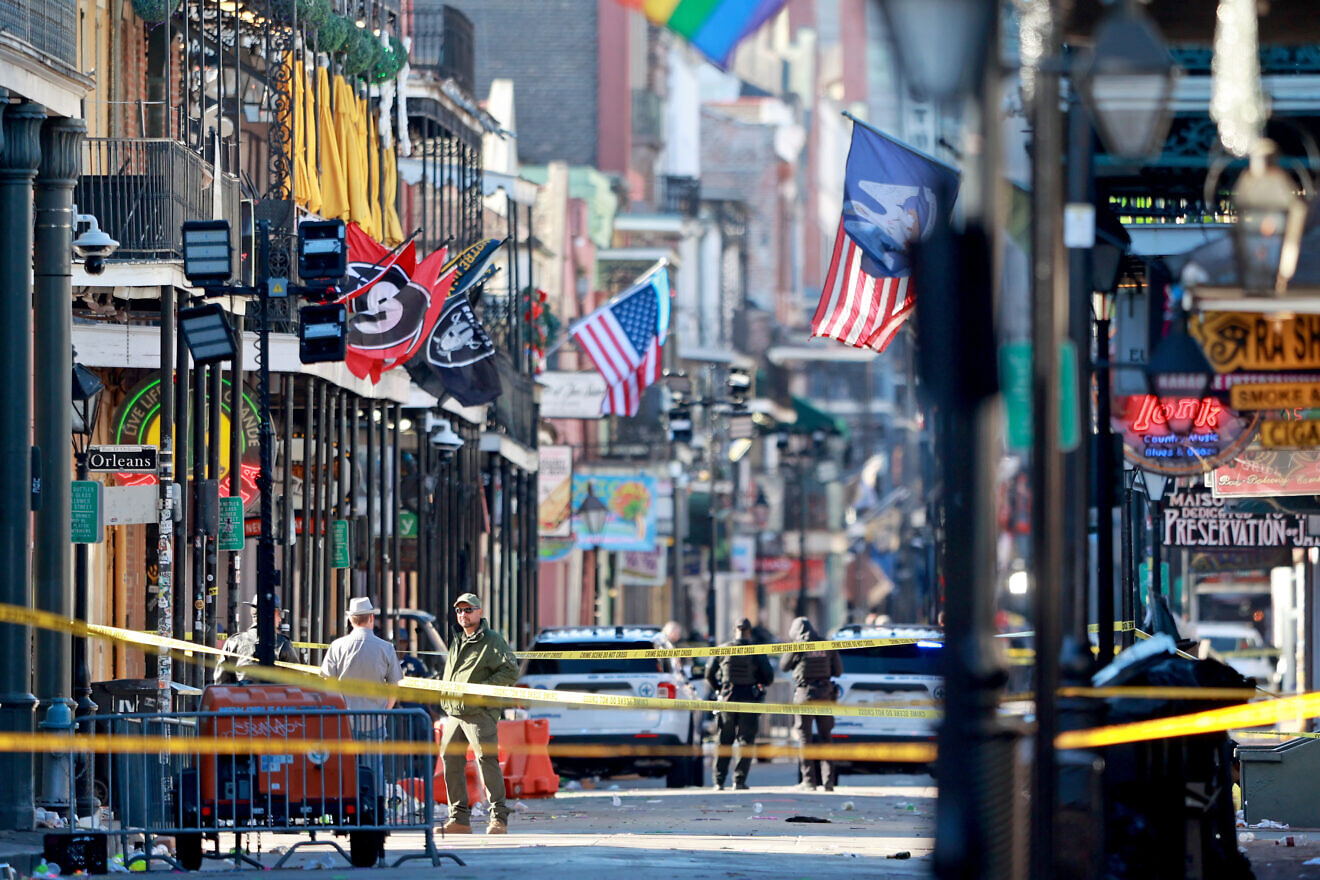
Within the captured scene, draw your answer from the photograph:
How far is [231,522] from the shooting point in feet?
81.9

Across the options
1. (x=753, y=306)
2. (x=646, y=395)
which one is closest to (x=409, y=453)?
(x=646, y=395)

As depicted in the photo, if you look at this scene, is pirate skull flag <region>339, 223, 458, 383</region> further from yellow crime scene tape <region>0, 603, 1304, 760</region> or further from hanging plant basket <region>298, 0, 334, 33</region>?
yellow crime scene tape <region>0, 603, 1304, 760</region>

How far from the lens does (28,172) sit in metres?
16.8

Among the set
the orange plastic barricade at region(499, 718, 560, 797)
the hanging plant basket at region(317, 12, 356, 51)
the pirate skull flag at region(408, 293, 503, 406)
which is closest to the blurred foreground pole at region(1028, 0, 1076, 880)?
the orange plastic barricade at region(499, 718, 560, 797)

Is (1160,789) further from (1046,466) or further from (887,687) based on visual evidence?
(887,687)

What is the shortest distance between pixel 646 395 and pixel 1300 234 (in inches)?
2207

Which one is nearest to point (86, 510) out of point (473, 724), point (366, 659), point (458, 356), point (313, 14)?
point (366, 659)

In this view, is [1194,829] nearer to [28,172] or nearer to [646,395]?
[28,172]

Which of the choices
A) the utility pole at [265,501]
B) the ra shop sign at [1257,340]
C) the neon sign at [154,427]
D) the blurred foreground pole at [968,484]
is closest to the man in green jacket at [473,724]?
the utility pole at [265,501]

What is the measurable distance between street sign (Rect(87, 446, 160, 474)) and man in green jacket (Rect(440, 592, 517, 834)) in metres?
3.50

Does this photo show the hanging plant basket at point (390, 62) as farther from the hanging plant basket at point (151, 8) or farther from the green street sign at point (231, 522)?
the green street sign at point (231, 522)

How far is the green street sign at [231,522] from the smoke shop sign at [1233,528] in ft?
32.7

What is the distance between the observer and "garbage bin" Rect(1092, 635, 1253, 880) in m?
12.1

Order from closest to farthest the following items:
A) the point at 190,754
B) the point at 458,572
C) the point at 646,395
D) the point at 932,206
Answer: the point at 190,754 → the point at 932,206 → the point at 458,572 → the point at 646,395
